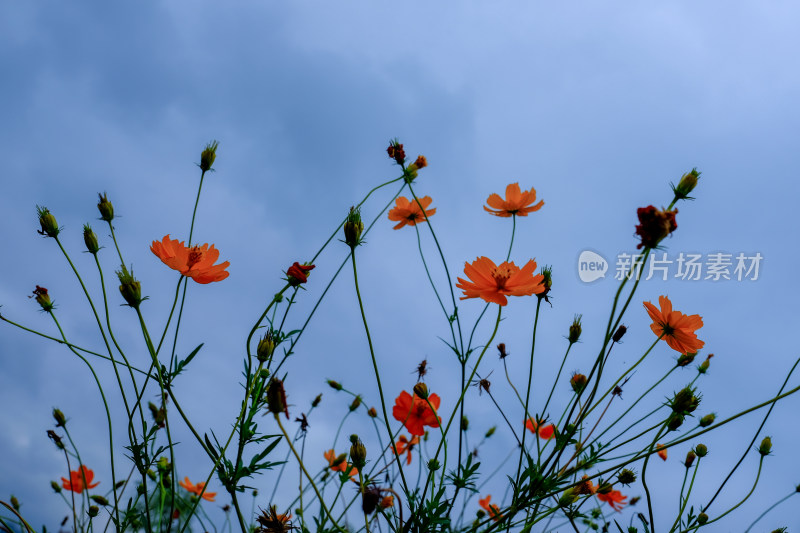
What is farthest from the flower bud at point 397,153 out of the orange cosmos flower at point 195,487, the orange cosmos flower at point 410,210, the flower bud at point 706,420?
the orange cosmos flower at point 195,487

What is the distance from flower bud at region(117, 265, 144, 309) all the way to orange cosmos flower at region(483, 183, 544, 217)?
125cm

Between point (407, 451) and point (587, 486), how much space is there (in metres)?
1.06

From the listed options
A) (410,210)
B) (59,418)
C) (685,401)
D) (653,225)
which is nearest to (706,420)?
(685,401)

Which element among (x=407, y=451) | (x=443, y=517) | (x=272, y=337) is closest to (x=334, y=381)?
(x=407, y=451)

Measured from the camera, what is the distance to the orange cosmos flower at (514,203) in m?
2.10

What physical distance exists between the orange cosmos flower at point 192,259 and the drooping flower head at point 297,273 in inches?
7.9

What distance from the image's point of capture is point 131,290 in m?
1.46

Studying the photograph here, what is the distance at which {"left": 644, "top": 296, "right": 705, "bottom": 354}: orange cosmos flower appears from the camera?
171cm

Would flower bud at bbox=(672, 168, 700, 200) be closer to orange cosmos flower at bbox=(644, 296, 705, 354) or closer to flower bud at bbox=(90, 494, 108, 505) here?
orange cosmos flower at bbox=(644, 296, 705, 354)

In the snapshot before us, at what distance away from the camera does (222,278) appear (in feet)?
5.40

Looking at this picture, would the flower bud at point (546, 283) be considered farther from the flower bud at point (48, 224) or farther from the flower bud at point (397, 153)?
the flower bud at point (48, 224)

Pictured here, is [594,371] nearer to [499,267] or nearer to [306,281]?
[499,267]

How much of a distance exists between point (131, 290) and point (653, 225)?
1.26 meters

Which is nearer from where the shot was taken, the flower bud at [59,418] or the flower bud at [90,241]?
the flower bud at [90,241]
